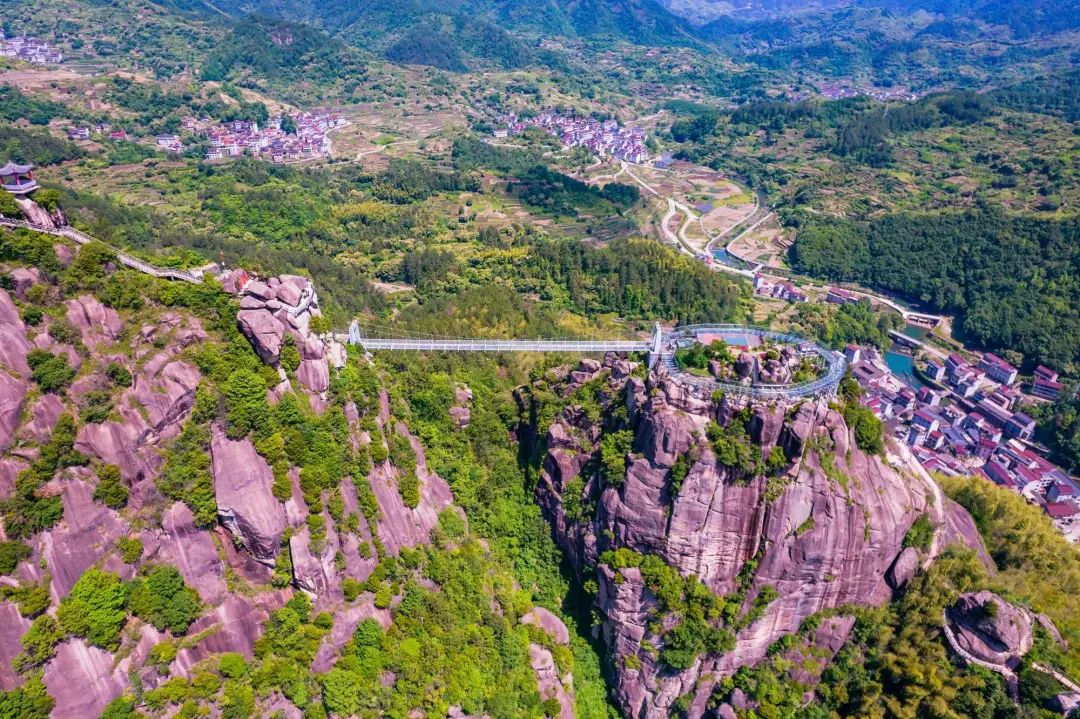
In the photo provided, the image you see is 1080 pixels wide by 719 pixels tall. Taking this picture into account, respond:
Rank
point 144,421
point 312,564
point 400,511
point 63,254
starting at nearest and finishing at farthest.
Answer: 1. point 144,421
2. point 312,564
3. point 63,254
4. point 400,511

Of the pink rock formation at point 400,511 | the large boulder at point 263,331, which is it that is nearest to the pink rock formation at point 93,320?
the large boulder at point 263,331

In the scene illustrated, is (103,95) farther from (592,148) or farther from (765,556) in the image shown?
(765,556)

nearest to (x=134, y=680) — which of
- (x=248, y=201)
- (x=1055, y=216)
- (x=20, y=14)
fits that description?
(x=248, y=201)

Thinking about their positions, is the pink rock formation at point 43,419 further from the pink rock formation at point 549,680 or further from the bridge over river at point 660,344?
the pink rock formation at point 549,680

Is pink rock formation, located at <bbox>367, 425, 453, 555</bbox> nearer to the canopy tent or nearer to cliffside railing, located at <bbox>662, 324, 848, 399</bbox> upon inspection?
cliffside railing, located at <bbox>662, 324, 848, 399</bbox>

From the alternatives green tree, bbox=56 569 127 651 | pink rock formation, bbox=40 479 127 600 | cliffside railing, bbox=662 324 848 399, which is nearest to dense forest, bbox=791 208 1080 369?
cliffside railing, bbox=662 324 848 399

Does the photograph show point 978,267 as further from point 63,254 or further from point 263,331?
point 63,254

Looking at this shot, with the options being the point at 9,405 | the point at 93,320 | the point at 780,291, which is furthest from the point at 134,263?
the point at 780,291
